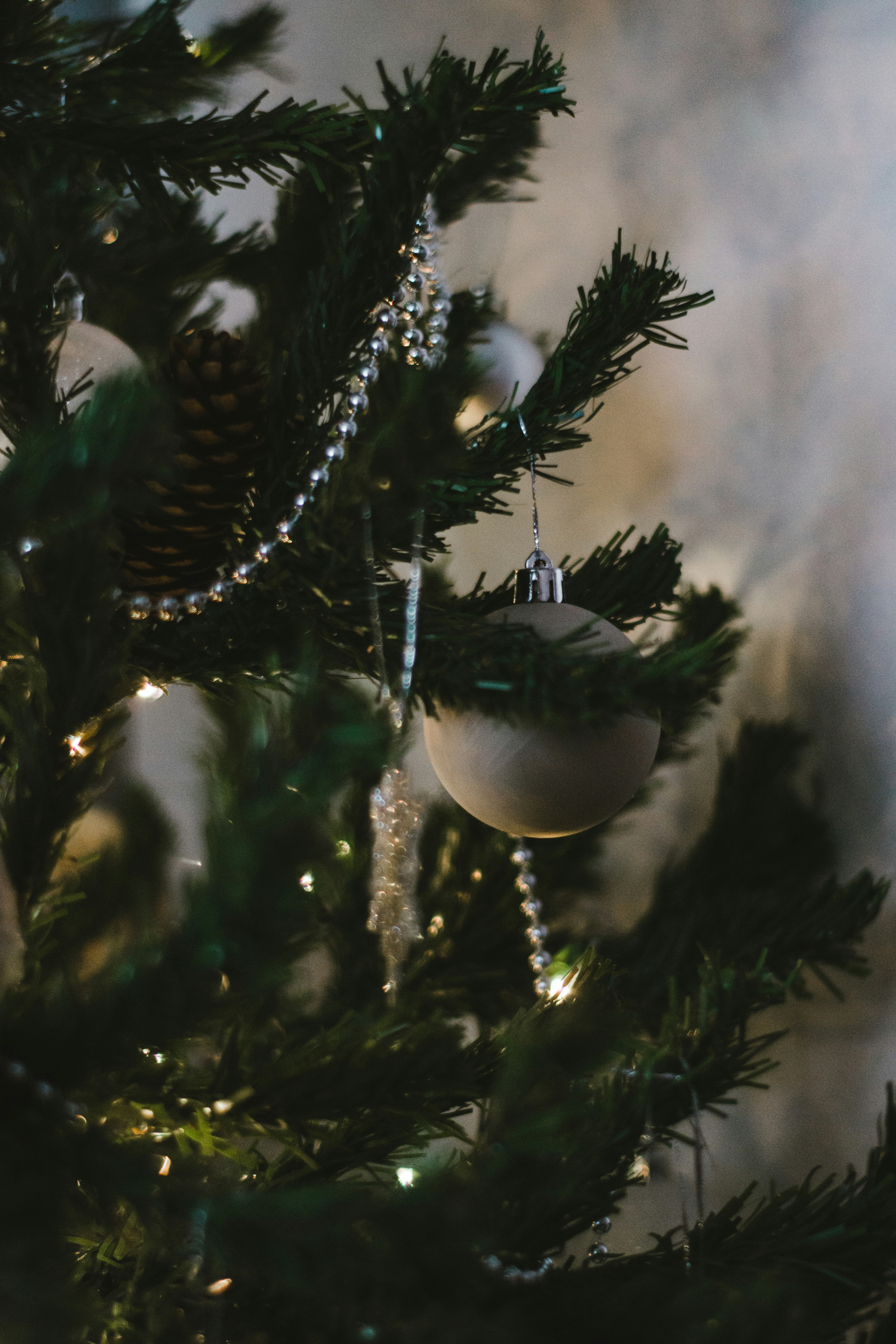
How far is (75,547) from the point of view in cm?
25

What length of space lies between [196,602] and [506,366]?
0.93 ft

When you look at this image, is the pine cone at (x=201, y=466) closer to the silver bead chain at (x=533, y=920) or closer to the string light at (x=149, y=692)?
the string light at (x=149, y=692)

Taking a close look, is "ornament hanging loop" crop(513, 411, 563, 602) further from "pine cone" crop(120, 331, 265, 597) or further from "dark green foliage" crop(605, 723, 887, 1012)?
"dark green foliage" crop(605, 723, 887, 1012)

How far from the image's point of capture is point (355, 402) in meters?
0.35

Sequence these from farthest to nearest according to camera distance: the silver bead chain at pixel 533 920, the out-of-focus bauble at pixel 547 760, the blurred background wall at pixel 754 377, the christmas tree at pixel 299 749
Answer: the blurred background wall at pixel 754 377 < the silver bead chain at pixel 533 920 < the out-of-focus bauble at pixel 547 760 < the christmas tree at pixel 299 749

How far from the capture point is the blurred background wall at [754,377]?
617 millimetres

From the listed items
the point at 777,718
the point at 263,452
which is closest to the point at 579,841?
the point at 777,718

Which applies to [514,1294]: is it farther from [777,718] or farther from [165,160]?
[777,718]

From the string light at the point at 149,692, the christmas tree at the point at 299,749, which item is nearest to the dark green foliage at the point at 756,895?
the christmas tree at the point at 299,749

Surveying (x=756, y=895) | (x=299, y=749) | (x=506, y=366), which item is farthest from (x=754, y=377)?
(x=299, y=749)

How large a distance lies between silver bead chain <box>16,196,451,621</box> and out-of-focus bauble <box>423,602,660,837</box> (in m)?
0.08

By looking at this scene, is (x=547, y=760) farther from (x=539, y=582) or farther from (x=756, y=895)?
(x=756, y=895)

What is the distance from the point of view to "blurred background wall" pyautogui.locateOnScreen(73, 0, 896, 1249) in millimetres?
617

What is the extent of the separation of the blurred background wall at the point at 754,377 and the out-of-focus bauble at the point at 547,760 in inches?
13.5
